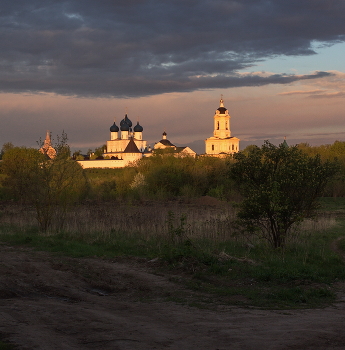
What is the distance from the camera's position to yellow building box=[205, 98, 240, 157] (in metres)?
136

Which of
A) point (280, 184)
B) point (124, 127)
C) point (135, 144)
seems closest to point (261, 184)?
point (280, 184)

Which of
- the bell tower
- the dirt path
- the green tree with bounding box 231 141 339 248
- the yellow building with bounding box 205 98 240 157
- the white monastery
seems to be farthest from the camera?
the bell tower

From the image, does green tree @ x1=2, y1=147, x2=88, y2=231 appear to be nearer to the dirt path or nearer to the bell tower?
the dirt path

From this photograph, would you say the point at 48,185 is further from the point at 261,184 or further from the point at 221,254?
the point at 221,254

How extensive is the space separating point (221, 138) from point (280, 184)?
12483cm

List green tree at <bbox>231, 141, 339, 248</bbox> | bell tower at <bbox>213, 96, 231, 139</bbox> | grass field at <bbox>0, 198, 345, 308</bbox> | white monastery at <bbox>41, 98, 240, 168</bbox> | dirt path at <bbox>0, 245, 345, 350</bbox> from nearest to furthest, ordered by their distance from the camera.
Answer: dirt path at <bbox>0, 245, 345, 350</bbox> < grass field at <bbox>0, 198, 345, 308</bbox> < green tree at <bbox>231, 141, 339, 248</bbox> < white monastery at <bbox>41, 98, 240, 168</bbox> < bell tower at <bbox>213, 96, 231, 139</bbox>

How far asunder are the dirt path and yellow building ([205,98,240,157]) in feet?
407

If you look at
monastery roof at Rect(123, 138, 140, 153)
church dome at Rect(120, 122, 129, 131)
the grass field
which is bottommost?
the grass field

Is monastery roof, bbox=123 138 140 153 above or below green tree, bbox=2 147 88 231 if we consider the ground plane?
above

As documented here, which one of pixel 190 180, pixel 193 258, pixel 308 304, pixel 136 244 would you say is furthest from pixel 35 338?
pixel 190 180

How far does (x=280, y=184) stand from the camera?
1402 cm

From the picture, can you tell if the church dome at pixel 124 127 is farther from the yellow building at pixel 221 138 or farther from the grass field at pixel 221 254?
the grass field at pixel 221 254

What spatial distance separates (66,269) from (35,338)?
505 cm

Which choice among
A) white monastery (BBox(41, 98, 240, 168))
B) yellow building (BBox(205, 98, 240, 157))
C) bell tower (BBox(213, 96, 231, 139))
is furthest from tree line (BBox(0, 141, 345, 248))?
bell tower (BBox(213, 96, 231, 139))
